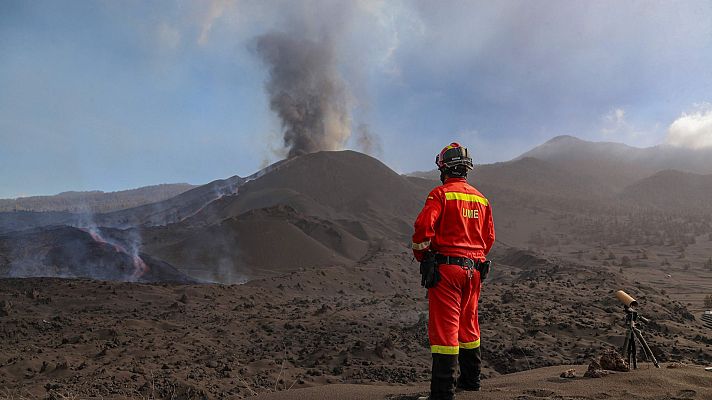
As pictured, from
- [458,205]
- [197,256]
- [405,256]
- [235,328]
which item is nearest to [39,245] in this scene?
[197,256]

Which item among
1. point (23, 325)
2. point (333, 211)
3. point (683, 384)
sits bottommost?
point (23, 325)

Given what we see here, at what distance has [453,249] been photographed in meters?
4.25

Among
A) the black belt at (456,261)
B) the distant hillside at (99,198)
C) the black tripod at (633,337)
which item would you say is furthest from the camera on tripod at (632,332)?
the distant hillside at (99,198)

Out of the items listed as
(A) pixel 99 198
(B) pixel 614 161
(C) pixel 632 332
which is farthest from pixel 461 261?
(A) pixel 99 198

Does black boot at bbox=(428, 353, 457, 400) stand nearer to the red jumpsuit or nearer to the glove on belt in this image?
the red jumpsuit

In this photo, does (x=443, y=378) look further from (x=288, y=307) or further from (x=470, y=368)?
(x=288, y=307)

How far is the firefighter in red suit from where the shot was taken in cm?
393

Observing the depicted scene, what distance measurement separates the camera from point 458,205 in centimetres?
433

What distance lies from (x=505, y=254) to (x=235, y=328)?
21998 mm

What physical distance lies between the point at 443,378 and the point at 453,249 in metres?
1.12

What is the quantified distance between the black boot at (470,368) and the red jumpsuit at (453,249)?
70 millimetres

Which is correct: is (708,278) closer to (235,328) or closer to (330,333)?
(330,333)

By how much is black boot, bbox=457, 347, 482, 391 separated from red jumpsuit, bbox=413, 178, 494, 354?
70mm

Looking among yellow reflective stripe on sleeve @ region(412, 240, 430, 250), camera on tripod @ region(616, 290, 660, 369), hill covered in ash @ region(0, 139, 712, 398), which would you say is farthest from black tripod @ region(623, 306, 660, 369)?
hill covered in ash @ region(0, 139, 712, 398)
